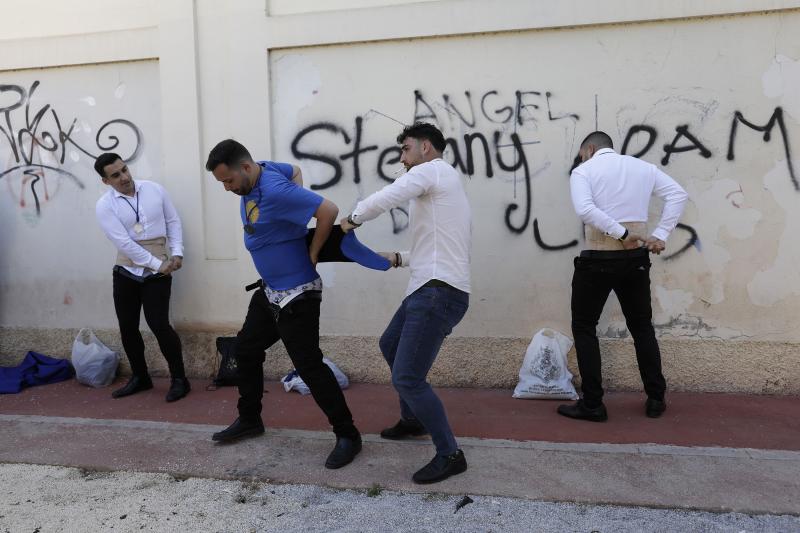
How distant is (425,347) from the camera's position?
10.5 ft

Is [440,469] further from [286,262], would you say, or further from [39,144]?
[39,144]

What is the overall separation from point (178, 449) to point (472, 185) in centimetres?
278

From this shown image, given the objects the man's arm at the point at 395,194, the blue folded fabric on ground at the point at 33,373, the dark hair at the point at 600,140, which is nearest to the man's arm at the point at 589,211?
the dark hair at the point at 600,140

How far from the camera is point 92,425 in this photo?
14.2 ft

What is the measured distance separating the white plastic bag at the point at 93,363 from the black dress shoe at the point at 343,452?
8.70ft

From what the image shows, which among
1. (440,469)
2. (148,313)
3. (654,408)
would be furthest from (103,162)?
(654,408)

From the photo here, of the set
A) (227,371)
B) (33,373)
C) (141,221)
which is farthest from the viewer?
(33,373)

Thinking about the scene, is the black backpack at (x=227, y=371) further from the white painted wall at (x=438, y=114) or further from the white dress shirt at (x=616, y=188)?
the white dress shirt at (x=616, y=188)

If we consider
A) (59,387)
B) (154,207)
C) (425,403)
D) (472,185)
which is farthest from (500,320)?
(59,387)

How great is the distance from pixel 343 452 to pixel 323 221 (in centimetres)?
129

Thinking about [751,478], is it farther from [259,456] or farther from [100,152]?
[100,152]

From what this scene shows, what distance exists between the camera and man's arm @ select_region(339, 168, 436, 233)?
10.2ft

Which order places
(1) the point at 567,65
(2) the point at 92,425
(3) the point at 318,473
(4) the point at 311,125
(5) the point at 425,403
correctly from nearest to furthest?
1. (5) the point at 425,403
2. (3) the point at 318,473
3. (2) the point at 92,425
4. (1) the point at 567,65
5. (4) the point at 311,125

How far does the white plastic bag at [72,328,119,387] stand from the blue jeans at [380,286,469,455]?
3.18 meters
